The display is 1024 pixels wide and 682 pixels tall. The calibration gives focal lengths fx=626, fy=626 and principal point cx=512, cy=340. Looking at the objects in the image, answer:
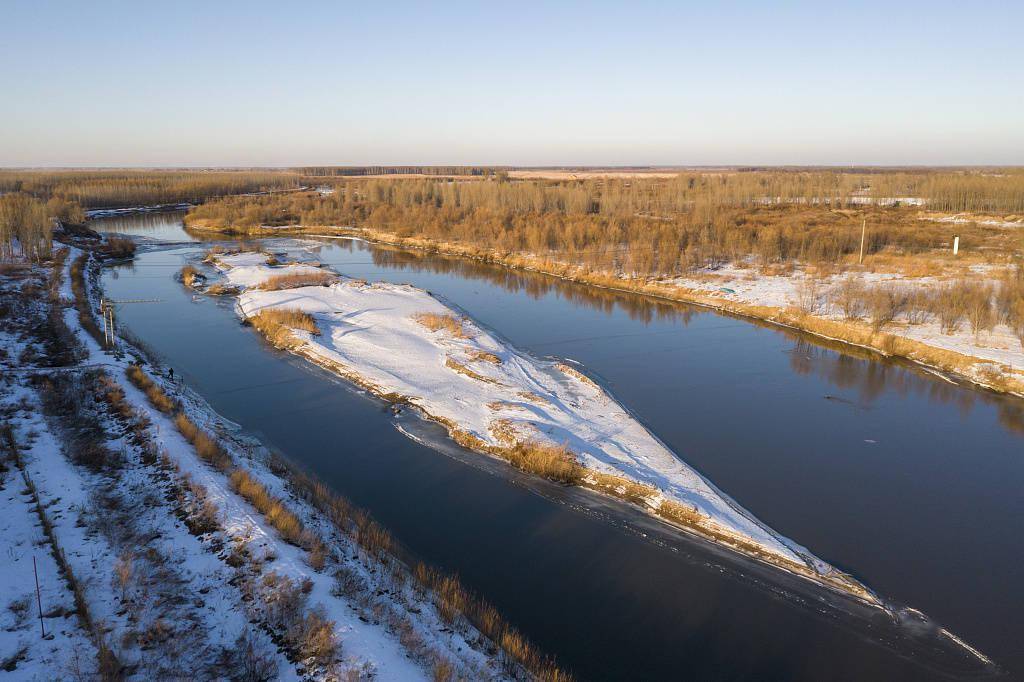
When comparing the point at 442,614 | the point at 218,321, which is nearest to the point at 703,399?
the point at 442,614

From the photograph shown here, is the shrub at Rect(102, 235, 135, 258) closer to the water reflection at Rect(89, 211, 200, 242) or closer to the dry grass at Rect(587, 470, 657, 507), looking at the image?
the water reflection at Rect(89, 211, 200, 242)

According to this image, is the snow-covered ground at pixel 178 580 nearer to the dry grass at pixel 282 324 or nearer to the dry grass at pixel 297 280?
the dry grass at pixel 282 324

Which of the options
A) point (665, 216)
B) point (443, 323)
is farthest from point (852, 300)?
point (665, 216)

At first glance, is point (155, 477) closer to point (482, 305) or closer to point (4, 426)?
point (4, 426)

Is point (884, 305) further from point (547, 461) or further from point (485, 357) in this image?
point (547, 461)

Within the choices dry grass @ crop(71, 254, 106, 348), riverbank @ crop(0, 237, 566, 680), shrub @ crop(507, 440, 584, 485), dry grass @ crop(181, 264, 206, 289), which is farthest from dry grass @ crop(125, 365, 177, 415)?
dry grass @ crop(181, 264, 206, 289)
